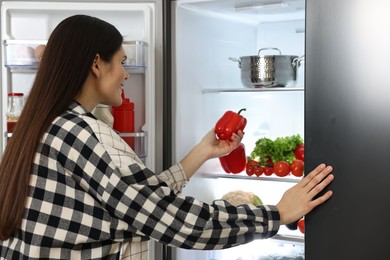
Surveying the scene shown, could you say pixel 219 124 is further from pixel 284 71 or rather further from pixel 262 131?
pixel 262 131

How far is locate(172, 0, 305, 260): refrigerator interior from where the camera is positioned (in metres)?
2.28

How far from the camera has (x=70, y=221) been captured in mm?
1550

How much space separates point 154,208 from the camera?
1531mm

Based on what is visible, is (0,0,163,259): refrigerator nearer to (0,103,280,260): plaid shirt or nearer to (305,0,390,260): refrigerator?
(0,103,280,260): plaid shirt

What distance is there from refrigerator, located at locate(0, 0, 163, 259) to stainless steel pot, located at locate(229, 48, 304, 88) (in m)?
0.35

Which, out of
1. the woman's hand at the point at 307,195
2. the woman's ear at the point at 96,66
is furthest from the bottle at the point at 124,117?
the woman's hand at the point at 307,195

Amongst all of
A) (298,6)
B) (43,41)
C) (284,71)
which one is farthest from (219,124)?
(43,41)

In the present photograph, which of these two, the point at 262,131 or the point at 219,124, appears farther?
the point at 262,131

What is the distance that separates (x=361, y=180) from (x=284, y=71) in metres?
0.85

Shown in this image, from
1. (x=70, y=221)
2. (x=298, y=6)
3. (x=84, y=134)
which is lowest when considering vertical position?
(x=70, y=221)

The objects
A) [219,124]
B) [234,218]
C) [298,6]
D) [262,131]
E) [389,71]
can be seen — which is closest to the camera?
[389,71]

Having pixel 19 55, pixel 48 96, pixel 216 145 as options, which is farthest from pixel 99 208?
pixel 19 55

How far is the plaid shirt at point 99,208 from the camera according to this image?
1.52 metres

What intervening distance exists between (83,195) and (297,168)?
3.42ft
